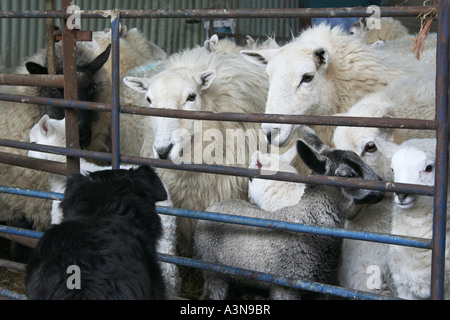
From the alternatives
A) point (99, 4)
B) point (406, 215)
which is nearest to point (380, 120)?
point (406, 215)

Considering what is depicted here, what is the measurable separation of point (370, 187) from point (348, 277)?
76 centimetres

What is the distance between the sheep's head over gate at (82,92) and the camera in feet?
15.0

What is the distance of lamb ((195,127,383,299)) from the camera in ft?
8.79

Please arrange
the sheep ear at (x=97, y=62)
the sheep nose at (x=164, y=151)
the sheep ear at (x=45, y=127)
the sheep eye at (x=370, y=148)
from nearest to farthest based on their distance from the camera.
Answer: the sheep eye at (x=370, y=148) → the sheep nose at (x=164, y=151) → the sheep ear at (x=45, y=127) → the sheep ear at (x=97, y=62)

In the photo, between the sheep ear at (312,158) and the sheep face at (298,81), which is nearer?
the sheep ear at (312,158)

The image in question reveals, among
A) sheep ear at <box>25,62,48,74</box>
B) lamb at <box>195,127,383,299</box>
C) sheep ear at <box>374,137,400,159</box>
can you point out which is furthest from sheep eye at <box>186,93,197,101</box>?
sheep ear at <box>374,137,400,159</box>

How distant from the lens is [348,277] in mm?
2881

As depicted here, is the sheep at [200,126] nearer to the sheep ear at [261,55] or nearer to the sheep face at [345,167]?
the sheep ear at [261,55]

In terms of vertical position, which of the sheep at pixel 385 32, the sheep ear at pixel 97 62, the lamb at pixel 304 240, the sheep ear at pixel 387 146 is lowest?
the lamb at pixel 304 240

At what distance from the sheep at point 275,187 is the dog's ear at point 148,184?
1018 mm

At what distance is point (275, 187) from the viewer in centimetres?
331

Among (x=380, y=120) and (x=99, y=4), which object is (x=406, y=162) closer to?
(x=380, y=120)

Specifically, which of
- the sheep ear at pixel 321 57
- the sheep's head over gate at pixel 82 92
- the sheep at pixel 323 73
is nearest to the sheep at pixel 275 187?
the sheep at pixel 323 73

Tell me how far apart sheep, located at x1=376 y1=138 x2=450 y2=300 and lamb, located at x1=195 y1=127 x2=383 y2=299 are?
0.20 m
